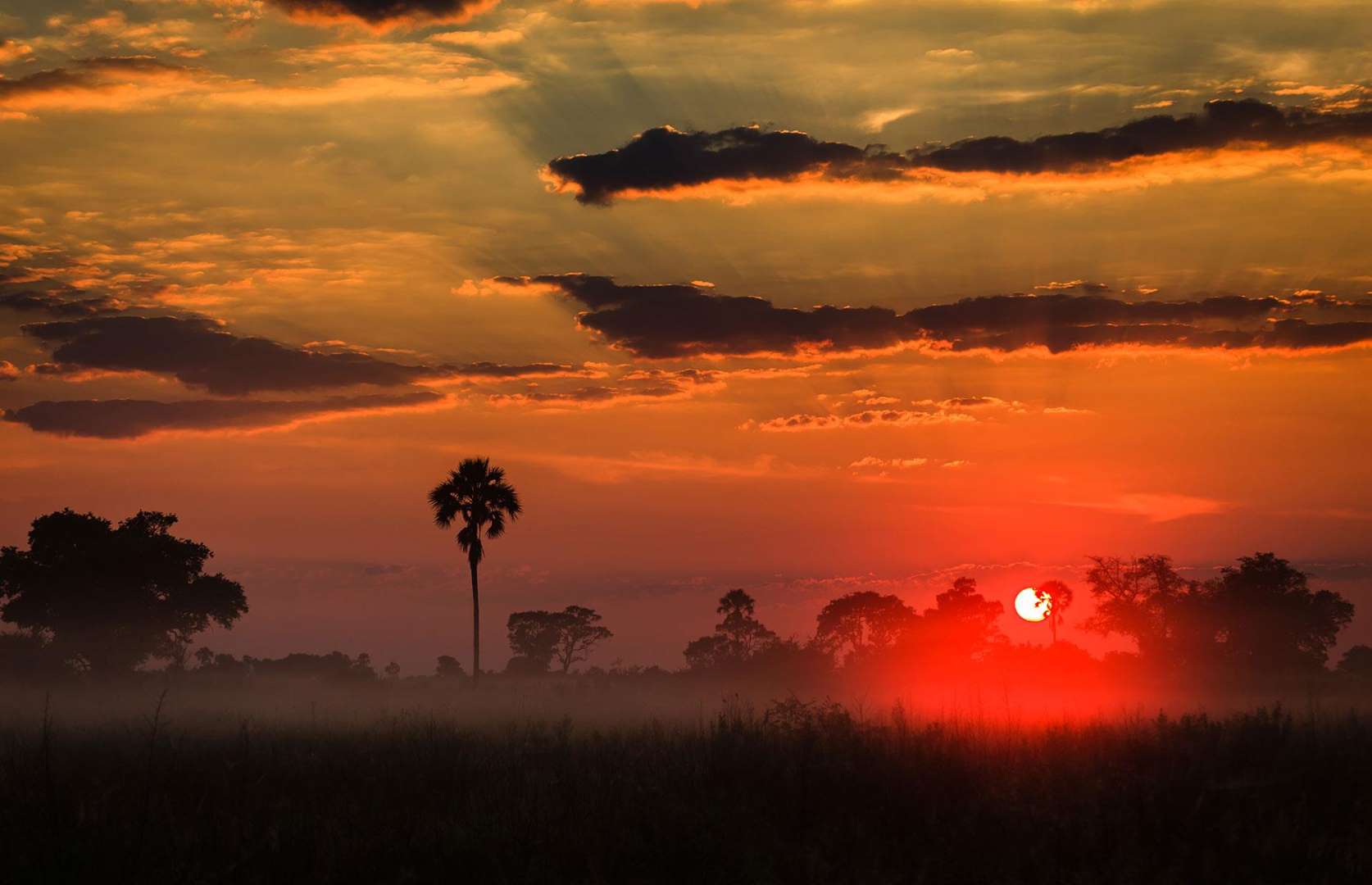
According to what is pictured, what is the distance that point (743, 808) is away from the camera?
1869 cm

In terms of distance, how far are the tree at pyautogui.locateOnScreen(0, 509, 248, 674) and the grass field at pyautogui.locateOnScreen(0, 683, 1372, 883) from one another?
45.4 meters

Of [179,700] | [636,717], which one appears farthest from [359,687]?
[636,717]

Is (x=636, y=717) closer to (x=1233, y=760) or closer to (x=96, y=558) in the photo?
(x=1233, y=760)

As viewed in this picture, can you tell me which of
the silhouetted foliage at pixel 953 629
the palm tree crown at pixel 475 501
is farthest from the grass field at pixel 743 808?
the silhouetted foliage at pixel 953 629

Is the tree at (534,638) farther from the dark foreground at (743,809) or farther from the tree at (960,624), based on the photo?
the dark foreground at (743,809)

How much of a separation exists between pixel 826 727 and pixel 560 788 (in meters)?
6.20

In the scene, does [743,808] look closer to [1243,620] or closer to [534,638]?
[1243,620]

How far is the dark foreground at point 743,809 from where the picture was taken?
16203 millimetres

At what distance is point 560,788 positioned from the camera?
1994 cm

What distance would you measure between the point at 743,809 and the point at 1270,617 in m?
71.3

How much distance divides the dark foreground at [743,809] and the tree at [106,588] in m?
45.8

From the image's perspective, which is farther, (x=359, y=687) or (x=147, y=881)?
(x=359, y=687)

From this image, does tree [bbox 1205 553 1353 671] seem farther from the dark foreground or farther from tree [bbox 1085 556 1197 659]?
the dark foreground

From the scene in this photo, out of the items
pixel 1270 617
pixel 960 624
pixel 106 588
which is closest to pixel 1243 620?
pixel 1270 617
